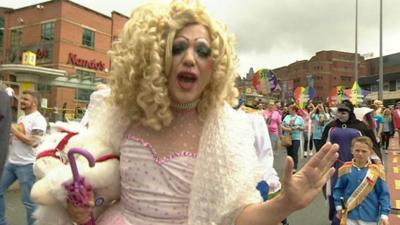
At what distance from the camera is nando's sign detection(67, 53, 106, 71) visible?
42.2 m

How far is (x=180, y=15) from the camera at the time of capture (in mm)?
1936

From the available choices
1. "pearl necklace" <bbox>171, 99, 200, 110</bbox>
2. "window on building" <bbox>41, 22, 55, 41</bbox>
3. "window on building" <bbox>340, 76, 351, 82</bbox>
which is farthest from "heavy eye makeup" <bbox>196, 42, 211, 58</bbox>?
"window on building" <bbox>340, 76, 351, 82</bbox>

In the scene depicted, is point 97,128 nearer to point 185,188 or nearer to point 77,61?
point 185,188

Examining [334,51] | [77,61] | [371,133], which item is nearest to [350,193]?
[371,133]

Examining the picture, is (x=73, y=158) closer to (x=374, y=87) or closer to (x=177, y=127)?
(x=177, y=127)

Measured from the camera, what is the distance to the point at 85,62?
43.9 meters

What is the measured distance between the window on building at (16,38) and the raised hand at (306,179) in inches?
1832

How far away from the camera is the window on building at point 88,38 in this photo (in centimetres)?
4422

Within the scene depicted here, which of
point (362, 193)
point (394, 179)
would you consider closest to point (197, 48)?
point (362, 193)

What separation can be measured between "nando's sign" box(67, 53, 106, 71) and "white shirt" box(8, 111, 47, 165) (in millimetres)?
37891

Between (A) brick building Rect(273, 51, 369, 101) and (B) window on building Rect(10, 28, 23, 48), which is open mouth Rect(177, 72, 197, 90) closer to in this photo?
(B) window on building Rect(10, 28, 23, 48)

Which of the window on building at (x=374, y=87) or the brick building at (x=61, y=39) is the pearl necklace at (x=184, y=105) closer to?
the brick building at (x=61, y=39)

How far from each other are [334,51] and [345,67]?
4652 mm

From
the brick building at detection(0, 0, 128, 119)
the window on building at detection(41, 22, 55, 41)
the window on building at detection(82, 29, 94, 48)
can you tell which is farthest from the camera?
the window on building at detection(82, 29, 94, 48)
